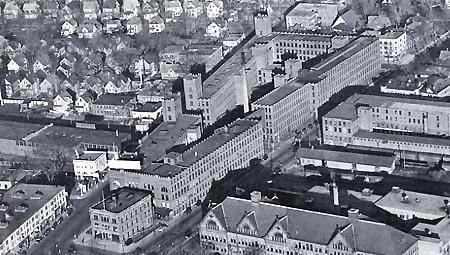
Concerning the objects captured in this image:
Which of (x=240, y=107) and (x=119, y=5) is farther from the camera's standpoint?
(x=119, y=5)

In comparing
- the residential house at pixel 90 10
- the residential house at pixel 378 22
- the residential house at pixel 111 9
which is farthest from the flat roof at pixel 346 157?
the residential house at pixel 90 10

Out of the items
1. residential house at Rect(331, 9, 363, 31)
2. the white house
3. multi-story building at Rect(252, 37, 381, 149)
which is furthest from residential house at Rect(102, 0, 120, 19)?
multi-story building at Rect(252, 37, 381, 149)

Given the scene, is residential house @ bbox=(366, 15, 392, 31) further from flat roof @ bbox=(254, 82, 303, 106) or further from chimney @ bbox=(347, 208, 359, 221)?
chimney @ bbox=(347, 208, 359, 221)

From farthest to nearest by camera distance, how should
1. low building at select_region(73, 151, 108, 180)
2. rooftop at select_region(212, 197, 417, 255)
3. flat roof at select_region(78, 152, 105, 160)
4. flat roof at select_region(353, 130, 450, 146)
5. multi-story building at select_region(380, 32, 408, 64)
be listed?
multi-story building at select_region(380, 32, 408, 64) → flat roof at select_region(353, 130, 450, 146) → flat roof at select_region(78, 152, 105, 160) → low building at select_region(73, 151, 108, 180) → rooftop at select_region(212, 197, 417, 255)

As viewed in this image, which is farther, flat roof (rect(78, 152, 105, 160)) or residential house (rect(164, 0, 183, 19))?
residential house (rect(164, 0, 183, 19))

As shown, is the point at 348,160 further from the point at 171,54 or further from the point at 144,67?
the point at 171,54

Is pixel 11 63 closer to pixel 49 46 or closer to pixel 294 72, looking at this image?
pixel 49 46

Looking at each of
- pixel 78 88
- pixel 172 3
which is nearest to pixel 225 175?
pixel 78 88
